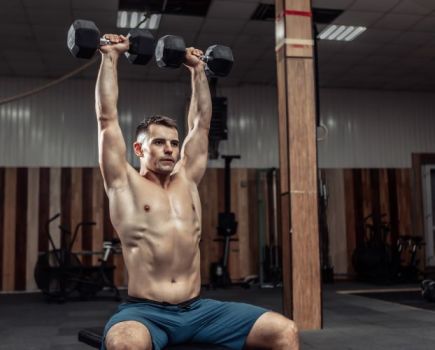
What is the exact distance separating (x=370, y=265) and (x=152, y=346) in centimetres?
662

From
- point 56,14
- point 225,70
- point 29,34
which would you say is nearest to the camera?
point 225,70

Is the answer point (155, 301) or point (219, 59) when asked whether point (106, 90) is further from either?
point (155, 301)

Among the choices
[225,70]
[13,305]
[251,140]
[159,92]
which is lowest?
[13,305]

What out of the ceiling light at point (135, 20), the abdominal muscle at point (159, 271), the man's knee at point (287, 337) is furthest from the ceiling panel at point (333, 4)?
the man's knee at point (287, 337)

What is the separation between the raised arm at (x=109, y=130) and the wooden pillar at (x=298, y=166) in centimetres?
208

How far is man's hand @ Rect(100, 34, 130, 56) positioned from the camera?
1.94 m

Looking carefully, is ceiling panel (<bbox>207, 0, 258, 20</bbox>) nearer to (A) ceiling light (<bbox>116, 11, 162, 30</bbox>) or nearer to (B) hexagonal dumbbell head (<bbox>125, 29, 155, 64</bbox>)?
(A) ceiling light (<bbox>116, 11, 162, 30</bbox>)

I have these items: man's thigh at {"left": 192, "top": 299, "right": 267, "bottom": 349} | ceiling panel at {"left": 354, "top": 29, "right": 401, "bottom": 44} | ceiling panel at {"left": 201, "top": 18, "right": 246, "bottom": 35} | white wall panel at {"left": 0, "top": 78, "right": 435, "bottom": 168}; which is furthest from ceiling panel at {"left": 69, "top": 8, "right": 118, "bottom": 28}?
man's thigh at {"left": 192, "top": 299, "right": 267, "bottom": 349}

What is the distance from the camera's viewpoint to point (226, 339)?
1828 millimetres

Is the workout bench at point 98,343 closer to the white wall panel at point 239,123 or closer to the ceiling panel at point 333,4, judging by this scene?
the ceiling panel at point 333,4

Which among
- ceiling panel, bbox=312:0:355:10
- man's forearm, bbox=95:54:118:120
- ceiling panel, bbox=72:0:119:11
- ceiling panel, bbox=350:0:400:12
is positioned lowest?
man's forearm, bbox=95:54:118:120

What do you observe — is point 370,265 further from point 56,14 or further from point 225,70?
point 225,70

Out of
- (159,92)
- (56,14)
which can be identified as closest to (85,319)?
(56,14)

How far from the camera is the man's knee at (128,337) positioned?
5.16ft
